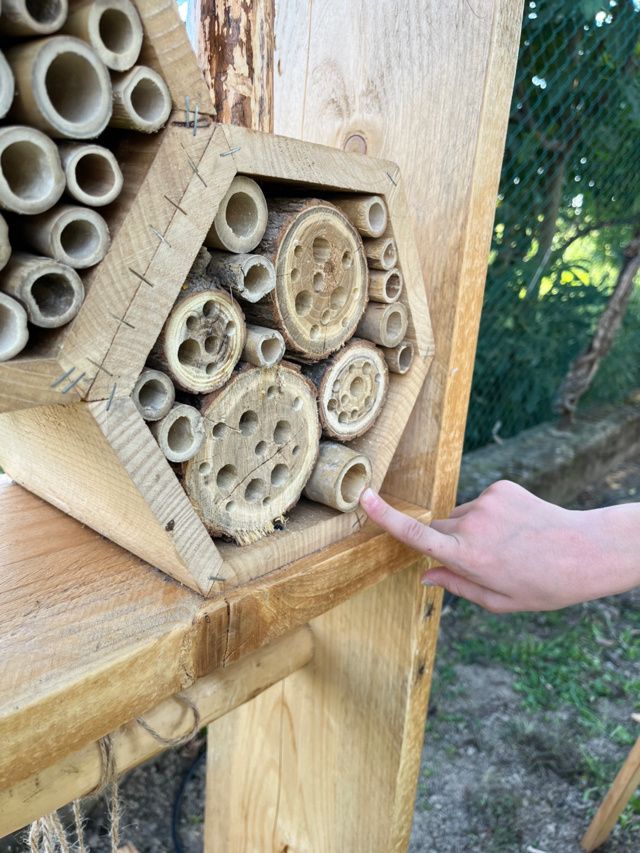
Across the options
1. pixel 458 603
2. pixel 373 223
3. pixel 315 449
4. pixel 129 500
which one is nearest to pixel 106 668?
pixel 129 500

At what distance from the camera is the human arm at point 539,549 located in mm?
737

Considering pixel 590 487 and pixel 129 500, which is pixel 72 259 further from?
pixel 590 487

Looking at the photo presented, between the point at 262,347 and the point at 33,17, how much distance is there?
0.29 meters

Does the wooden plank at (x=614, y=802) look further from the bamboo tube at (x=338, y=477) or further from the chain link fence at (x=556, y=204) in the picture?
the chain link fence at (x=556, y=204)

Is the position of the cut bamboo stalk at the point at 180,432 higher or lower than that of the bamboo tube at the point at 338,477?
higher

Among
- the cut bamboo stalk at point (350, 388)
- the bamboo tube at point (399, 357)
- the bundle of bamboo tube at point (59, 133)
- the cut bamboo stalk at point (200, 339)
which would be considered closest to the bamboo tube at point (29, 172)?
the bundle of bamboo tube at point (59, 133)

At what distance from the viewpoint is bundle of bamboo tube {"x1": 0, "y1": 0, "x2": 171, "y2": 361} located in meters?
0.39

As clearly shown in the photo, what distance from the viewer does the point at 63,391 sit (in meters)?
0.44

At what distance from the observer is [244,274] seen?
0.55m

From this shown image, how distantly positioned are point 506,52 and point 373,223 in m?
0.28

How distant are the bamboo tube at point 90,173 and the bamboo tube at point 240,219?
102mm

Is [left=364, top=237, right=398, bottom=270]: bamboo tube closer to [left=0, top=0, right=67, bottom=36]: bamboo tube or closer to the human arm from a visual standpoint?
the human arm

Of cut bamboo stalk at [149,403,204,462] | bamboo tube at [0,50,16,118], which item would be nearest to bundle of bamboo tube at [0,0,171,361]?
bamboo tube at [0,50,16,118]

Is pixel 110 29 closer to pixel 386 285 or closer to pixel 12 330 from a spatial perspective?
pixel 12 330
